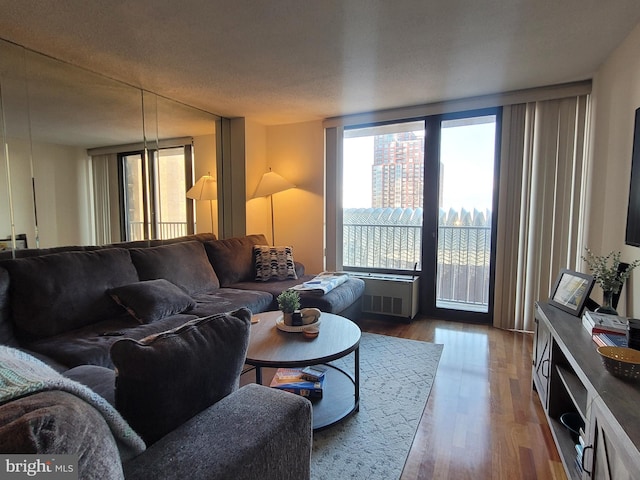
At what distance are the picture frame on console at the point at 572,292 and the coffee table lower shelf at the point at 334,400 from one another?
1.34 m

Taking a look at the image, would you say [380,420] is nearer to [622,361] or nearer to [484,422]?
[484,422]

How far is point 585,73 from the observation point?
275cm

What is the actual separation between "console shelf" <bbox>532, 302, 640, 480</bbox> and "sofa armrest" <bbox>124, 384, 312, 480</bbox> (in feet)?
2.98

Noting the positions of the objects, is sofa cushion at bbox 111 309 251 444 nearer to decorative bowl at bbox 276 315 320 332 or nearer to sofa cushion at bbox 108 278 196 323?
decorative bowl at bbox 276 315 320 332

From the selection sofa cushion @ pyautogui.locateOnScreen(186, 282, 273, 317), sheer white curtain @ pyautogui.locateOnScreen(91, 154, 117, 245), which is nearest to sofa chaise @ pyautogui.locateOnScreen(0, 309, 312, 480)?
sofa cushion @ pyautogui.locateOnScreen(186, 282, 273, 317)

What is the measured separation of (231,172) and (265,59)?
6.22 feet

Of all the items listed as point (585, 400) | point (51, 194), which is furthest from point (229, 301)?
point (585, 400)

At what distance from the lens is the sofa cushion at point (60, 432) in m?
0.51

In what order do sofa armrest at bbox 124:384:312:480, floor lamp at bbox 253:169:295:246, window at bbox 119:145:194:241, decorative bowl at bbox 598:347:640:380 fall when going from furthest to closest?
floor lamp at bbox 253:169:295:246, window at bbox 119:145:194:241, decorative bowl at bbox 598:347:640:380, sofa armrest at bbox 124:384:312:480

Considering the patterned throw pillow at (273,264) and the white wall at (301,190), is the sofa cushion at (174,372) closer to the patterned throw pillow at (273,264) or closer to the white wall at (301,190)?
the patterned throw pillow at (273,264)

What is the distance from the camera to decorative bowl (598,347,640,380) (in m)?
1.26

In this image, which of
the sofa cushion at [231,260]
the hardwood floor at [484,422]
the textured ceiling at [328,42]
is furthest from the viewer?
the sofa cushion at [231,260]

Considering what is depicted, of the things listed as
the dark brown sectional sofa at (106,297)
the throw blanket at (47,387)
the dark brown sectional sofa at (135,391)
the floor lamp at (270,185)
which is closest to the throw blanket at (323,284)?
the dark brown sectional sofa at (106,297)

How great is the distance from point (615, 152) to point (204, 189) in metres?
3.59
